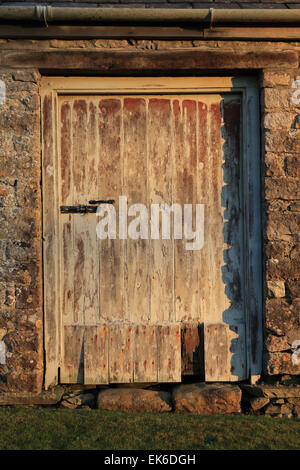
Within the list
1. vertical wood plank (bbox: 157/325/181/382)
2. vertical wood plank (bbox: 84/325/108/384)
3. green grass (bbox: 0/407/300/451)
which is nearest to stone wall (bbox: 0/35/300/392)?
vertical wood plank (bbox: 84/325/108/384)

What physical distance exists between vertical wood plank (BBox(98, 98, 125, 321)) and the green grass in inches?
41.6

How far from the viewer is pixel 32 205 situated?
3.50 metres

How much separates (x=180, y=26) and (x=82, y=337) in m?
2.59

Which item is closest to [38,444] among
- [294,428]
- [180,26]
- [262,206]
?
[294,428]

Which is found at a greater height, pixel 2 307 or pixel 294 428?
pixel 2 307

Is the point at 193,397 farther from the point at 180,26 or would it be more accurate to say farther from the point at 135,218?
the point at 180,26

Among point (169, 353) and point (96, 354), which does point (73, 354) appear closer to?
point (96, 354)

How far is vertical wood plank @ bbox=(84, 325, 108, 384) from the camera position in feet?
11.8

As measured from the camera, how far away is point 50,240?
360cm

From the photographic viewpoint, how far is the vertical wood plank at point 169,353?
11.9ft

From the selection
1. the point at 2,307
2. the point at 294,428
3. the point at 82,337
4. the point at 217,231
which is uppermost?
the point at 217,231

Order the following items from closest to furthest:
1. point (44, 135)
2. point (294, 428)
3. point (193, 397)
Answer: point (294, 428), point (193, 397), point (44, 135)

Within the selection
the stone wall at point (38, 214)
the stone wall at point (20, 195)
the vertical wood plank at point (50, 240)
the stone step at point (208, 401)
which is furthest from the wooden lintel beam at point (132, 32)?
the stone step at point (208, 401)

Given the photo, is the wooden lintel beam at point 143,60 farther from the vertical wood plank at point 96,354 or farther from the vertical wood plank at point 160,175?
the vertical wood plank at point 96,354
